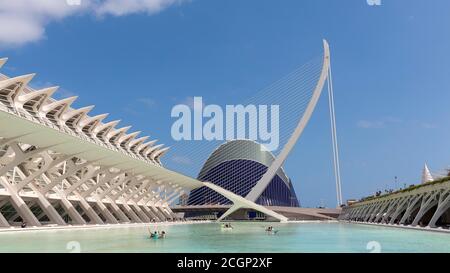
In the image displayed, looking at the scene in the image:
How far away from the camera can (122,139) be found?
53.6 m

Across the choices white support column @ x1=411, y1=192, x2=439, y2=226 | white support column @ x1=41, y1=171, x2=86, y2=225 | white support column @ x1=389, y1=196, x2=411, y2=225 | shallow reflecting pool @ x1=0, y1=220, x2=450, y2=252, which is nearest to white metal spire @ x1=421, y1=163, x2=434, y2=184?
white support column @ x1=389, y1=196, x2=411, y2=225

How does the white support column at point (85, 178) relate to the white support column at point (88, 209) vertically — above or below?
above

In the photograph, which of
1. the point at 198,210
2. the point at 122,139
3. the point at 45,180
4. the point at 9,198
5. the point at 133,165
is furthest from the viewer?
the point at 198,210

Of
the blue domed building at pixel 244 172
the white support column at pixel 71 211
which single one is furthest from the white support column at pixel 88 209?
the blue domed building at pixel 244 172

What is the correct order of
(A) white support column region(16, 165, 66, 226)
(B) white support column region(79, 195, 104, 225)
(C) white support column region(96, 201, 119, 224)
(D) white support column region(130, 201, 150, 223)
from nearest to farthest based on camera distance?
(A) white support column region(16, 165, 66, 226)
(B) white support column region(79, 195, 104, 225)
(C) white support column region(96, 201, 119, 224)
(D) white support column region(130, 201, 150, 223)

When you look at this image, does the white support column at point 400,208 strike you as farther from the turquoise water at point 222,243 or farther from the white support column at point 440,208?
the turquoise water at point 222,243

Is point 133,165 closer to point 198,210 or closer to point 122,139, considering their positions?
point 122,139

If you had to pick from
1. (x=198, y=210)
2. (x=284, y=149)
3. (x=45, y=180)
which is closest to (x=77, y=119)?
(x=45, y=180)

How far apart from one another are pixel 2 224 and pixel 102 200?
65.7ft

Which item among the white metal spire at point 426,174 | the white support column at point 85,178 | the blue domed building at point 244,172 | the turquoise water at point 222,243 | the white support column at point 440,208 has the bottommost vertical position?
the turquoise water at point 222,243

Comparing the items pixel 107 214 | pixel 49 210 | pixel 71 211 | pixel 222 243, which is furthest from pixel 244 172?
pixel 222 243

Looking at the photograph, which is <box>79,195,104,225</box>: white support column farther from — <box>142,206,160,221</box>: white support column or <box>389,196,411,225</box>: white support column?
<box>389,196,411,225</box>: white support column
